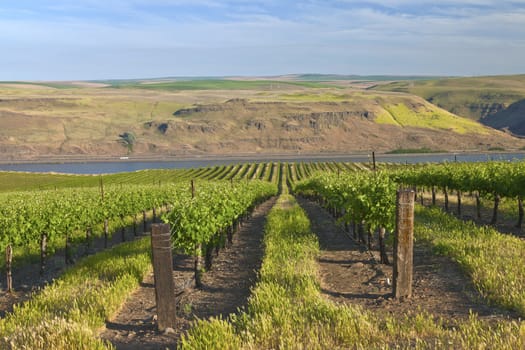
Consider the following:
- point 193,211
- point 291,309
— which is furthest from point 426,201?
point 291,309

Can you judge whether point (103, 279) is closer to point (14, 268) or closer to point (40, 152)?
point (14, 268)

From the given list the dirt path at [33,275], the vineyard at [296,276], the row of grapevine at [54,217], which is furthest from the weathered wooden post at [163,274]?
the row of grapevine at [54,217]

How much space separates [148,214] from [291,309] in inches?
1267

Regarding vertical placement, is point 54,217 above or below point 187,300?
above

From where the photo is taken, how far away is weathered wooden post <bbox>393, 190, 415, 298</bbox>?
10.7 meters

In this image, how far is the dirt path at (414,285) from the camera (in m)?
9.78

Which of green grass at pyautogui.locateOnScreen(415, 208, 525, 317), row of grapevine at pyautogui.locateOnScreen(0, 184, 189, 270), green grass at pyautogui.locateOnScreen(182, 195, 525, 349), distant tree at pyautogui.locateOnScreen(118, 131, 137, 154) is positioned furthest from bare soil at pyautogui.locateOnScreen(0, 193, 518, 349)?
distant tree at pyautogui.locateOnScreen(118, 131, 137, 154)

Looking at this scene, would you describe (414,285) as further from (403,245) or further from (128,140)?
(128,140)

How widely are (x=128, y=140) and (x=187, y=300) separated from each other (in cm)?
18730

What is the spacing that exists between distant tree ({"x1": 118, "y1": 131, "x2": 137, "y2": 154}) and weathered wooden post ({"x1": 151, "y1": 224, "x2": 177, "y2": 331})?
183 meters

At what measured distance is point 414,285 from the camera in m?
11.7

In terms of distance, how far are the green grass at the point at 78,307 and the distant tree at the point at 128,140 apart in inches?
Result: 6989

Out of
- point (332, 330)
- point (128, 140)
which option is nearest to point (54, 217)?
point (332, 330)

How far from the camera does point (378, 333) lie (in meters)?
7.95
